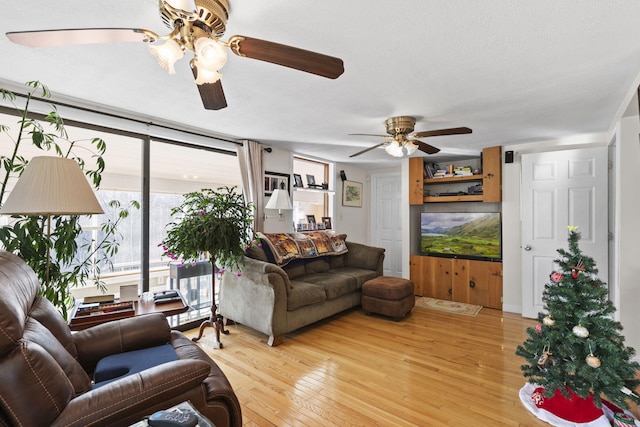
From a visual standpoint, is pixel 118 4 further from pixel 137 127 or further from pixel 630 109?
pixel 630 109

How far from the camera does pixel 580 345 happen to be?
1.83 metres

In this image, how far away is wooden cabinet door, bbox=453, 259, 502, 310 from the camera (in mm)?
4219

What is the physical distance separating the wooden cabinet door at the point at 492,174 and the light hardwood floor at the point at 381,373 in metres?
1.68

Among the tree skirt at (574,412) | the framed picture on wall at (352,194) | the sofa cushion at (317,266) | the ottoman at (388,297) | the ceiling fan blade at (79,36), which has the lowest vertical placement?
the tree skirt at (574,412)

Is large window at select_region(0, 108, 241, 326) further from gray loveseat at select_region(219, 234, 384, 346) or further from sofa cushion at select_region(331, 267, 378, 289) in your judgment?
sofa cushion at select_region(331, 267, 378, 289)

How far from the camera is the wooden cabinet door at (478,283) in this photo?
4219 mm

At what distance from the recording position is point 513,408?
6.53 ft

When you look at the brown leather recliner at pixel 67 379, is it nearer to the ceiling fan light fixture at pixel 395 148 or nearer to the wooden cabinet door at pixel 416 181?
the ceiling fan light fixture at pixel 395 148

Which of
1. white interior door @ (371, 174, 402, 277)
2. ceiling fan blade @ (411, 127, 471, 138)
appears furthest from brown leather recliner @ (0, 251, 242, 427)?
white interior door @ (371, 174, 402, 277)

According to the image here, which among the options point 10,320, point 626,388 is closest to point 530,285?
point 626,388

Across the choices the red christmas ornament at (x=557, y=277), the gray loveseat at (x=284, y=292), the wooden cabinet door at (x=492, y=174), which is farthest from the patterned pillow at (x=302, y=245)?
the red christmas ornament at (x=557, y=277)

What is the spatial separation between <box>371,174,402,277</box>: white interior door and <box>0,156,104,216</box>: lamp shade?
509cm

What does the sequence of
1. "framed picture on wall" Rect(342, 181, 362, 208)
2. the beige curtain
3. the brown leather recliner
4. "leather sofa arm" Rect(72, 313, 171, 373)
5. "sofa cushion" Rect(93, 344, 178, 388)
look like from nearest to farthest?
the brown leather recliner → "sofa cushion" Rect(93, 344, 178, 388) → "leather sofa arm" Rect(72, 313, 171, 373) → the beige curtain → "framed picture on wall" Rect(342, 181, 362, 208)

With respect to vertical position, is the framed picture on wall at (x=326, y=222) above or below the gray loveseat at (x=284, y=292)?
above
